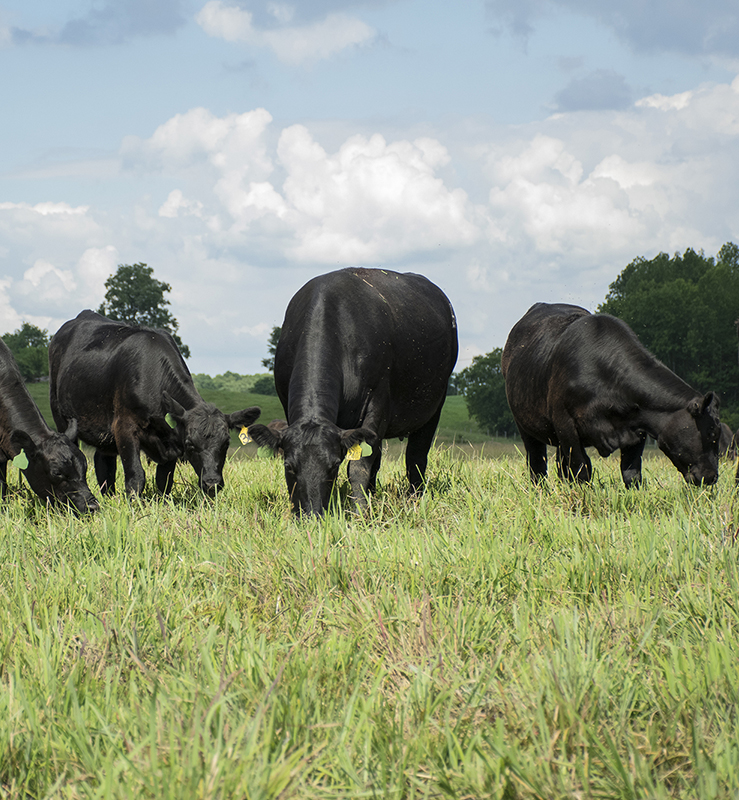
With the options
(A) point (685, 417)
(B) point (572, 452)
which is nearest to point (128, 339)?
(B) point (572, 452)

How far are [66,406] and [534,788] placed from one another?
1015 centimetres

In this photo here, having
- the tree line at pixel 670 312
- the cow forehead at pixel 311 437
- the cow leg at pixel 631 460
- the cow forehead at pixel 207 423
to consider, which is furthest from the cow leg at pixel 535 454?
the tree line at pixel 670 312

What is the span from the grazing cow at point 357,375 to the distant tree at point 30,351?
5647cm

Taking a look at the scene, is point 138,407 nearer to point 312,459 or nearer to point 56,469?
point 56,469

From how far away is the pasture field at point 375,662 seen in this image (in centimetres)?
223

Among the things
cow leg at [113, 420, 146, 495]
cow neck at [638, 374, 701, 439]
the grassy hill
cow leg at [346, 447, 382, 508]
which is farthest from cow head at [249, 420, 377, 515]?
the grassy hill

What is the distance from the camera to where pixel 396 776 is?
7.39ft

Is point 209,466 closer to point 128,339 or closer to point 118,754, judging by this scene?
point 128,339

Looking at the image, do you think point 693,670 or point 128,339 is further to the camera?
point 128,339

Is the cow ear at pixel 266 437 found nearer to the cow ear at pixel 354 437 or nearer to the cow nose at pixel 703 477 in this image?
the cow ear at pixel 354 437

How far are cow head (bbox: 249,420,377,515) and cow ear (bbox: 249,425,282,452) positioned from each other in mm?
420

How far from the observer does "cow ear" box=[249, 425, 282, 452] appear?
706 centimetres

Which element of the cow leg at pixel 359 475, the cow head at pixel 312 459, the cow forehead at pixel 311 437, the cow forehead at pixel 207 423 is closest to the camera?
the cow head at pixel 312 459

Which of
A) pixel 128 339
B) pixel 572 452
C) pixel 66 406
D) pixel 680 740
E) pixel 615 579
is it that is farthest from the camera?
pixel 66 406
